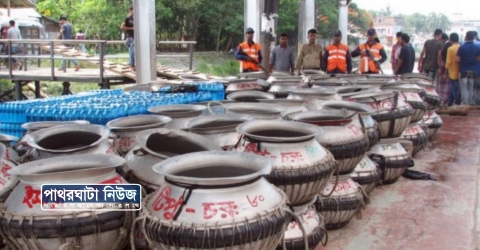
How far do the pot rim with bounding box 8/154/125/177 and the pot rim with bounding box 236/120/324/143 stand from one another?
0.93 m

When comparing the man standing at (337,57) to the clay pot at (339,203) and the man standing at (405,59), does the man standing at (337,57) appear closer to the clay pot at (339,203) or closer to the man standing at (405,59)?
the man standing at (405,59)

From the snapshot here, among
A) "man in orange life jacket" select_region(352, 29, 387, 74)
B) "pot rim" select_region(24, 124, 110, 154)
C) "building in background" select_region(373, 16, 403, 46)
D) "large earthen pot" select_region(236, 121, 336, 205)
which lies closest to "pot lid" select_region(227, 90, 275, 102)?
"large earthen pot" select_region(236, 121, 336, 205)

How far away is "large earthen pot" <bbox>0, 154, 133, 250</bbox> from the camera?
234 centimetres

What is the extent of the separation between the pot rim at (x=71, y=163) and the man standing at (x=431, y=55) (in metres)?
10.4

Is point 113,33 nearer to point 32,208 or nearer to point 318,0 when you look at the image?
point 318,0

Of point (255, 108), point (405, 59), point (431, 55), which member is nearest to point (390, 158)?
point (255, 108)

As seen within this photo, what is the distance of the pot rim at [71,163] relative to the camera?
100 inches

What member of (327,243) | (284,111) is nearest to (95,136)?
(284,111)

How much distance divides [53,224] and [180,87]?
167 inches

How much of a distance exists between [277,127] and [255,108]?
2.82ft

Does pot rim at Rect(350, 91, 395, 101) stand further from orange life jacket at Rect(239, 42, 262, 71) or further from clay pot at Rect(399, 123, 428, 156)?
orange life jacket at Rect(239, 42, 262, 71)

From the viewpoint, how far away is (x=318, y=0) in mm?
30547

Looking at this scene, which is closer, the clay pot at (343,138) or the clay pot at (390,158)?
the clay pot at (343,138)

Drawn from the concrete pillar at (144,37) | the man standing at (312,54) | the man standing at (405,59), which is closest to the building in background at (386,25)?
the man standing at (405,59)
